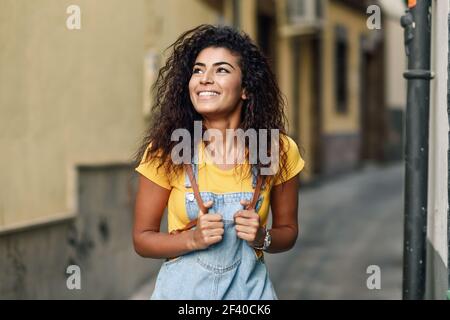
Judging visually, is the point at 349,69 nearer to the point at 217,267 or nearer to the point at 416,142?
the point at 416,142

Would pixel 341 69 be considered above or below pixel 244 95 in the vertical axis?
above

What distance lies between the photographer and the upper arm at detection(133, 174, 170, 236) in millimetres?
2549

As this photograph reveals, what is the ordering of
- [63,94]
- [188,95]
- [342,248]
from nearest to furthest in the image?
[188,95] → [63,94] → [342,248]

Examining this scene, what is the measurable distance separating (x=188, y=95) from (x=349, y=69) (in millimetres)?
15443

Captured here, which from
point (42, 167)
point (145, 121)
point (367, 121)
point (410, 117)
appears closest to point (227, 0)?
point (145, 121)

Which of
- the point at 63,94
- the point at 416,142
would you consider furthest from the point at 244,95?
the point at 63,94

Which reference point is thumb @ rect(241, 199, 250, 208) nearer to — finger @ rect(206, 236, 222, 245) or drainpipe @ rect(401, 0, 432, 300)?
finger @ rect(206, 236, 222, 245)

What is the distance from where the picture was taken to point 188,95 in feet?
9.00

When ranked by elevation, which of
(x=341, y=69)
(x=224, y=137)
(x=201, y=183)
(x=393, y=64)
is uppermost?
(x=393, y=64)

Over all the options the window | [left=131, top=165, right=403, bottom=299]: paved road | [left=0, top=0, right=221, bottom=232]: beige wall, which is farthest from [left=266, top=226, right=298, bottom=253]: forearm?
the window

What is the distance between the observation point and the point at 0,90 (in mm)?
4449

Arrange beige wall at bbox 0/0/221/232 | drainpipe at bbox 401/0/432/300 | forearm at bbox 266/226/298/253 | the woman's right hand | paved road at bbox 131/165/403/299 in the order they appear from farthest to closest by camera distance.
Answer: paved road at bbox 131/165/403/299 → beige wall at bbox 0/0/221/232 → drainpipe at bbox 401/0/432/300 → forearm at bbox 266/226/298/253 → the woman's right hand

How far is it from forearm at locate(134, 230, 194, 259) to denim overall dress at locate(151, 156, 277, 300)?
0.14 ft
